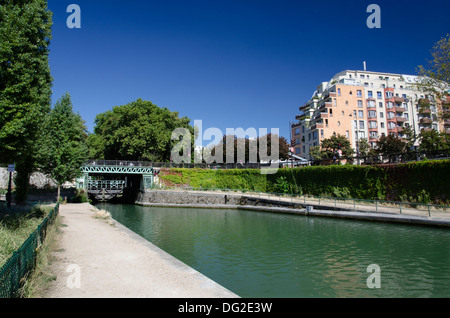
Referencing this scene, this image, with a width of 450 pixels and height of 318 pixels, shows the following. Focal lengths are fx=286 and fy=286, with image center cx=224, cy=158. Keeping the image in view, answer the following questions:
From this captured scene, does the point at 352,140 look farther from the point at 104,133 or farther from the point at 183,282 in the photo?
the point at 183,282

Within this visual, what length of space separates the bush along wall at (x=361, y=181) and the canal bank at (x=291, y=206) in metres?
2.95

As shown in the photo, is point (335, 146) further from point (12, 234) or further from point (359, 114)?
point (12, 234)

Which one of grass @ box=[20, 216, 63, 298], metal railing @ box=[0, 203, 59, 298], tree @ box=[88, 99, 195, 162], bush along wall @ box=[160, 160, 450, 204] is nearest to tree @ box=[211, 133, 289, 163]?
tree @ box=[88, 99, 195, 162]

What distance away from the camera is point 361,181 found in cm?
2756

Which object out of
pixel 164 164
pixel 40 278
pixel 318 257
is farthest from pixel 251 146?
pixel 40 278

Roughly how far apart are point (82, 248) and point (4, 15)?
28.9 ft

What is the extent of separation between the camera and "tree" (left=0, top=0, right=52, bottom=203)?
392 inches

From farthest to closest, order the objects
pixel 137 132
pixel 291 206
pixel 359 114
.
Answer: pixel 359 114 → pixel 137 132 → pixel 291 206

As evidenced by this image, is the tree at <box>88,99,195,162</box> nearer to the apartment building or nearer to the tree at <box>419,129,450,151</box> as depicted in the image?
the apartment building

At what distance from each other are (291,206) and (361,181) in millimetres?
7179

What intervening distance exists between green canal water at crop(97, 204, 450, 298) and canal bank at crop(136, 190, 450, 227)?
0.73m

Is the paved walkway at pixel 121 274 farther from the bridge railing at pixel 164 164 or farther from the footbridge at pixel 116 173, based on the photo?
the bridge railing at pixel 164 164

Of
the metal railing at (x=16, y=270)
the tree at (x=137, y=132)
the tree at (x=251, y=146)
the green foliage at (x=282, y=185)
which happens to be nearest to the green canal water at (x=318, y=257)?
the metal railing at (x=16, y=270)

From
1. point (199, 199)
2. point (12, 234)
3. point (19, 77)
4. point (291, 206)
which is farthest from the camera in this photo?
point (199, 199)
